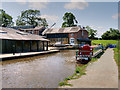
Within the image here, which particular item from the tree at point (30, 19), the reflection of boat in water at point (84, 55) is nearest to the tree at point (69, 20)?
the tree at point (30, 19)

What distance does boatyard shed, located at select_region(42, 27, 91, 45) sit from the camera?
50.3m

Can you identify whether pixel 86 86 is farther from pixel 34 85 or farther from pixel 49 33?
pixel 49 33

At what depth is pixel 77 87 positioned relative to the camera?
5395mm

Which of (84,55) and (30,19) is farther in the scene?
(30,19)

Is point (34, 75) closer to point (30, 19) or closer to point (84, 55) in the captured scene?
point (84, 55)

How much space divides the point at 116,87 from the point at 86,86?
4.27 feet

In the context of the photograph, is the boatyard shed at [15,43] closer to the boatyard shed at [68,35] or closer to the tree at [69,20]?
the boatyard shed at [68,35]

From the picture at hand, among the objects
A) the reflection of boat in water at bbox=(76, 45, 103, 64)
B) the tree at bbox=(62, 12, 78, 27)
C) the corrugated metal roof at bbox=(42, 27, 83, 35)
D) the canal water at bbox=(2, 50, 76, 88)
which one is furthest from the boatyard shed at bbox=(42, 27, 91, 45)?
the canal water at bbox=(2, 50, 76, 88)

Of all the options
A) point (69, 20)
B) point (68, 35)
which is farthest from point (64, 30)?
point (69, 20)

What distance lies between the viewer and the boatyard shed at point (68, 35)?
50344mm

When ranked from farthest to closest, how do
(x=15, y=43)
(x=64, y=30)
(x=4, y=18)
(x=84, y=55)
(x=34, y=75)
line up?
(x=4, y=18) → (x=64, y=30) → (x=15, y=43) → (x=84, y=55) → (x=34, y=75)

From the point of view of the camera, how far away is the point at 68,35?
51406 millimetres

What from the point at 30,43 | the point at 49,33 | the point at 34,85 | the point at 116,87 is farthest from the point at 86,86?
the point at 49,33

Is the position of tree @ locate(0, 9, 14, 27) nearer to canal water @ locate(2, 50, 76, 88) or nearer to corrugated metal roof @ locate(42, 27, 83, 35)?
corrugated metal roof @ locate(42, 27, 83, 35)
